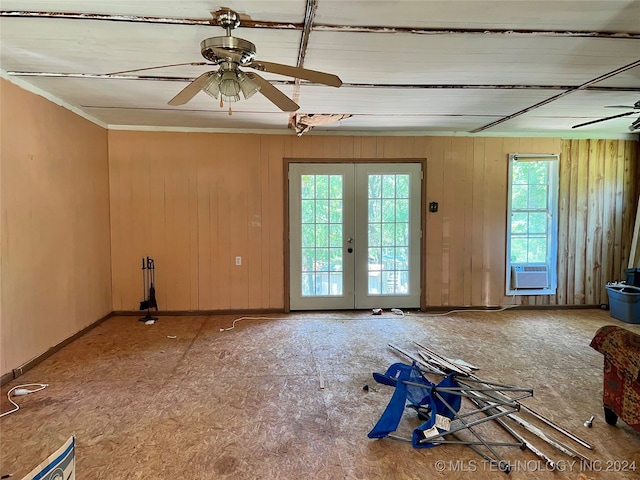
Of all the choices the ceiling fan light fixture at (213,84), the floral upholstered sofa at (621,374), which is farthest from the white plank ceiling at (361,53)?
the floral upholstered sofa at (621,374)

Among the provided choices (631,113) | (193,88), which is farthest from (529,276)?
(193,88)

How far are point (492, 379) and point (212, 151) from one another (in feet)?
13.7

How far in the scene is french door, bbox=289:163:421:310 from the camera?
5.23 meters

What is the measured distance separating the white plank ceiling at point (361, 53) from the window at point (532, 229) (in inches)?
48.2

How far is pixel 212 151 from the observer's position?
507 centimetres

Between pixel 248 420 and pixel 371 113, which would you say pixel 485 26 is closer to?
pixel 371 113

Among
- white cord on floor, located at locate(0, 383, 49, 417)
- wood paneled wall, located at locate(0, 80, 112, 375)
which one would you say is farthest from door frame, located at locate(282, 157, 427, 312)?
white cord on floor, located at locate(0, 383, 49, 417)

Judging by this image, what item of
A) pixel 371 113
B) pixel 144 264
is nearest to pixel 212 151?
pixel 144 264

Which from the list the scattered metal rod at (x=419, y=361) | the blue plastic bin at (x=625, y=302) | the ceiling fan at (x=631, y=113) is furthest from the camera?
the blue plastic bin at (x=625, y=302)

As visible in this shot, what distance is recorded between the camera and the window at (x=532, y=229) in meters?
5.41

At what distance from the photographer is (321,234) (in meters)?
5.26

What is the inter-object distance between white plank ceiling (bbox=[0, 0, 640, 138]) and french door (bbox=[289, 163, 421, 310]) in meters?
1.11

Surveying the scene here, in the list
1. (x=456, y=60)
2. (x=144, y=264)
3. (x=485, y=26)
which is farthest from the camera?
(x=144, y=264)

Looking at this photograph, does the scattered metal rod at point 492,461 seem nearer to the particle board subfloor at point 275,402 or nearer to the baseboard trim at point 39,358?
the particle board subfloor at point 275,402
